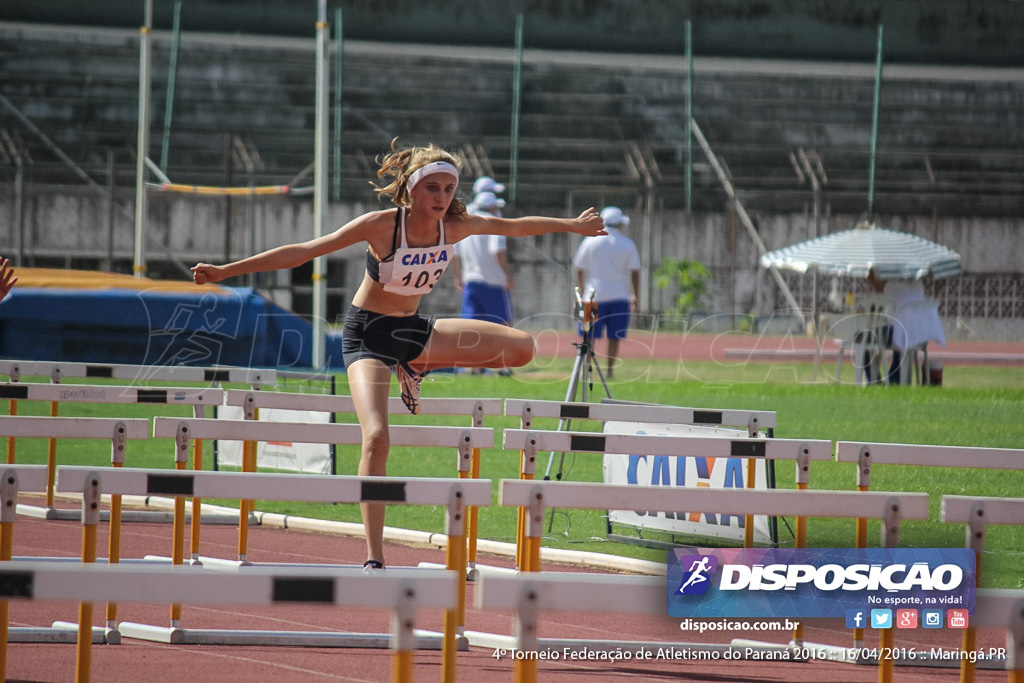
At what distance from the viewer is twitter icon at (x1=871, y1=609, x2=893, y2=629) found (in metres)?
3.22

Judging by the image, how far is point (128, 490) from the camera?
3656 millimetres

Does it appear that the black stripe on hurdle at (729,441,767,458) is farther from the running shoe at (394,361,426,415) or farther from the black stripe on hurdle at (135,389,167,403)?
the black stripe on hurdle at (135,389,167,403)

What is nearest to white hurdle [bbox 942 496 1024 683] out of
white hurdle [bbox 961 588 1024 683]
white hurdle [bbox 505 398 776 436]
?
white hurdle [bbox 961 588 1024 683]

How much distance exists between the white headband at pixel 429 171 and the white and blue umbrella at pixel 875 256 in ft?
37.2

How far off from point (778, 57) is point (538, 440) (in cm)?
2597

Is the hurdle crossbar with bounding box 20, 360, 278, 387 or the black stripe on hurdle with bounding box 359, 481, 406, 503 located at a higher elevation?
the hurdle crossbar with bounding box 20, 360, 278, 387

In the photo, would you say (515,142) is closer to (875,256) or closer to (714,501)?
(875,256)

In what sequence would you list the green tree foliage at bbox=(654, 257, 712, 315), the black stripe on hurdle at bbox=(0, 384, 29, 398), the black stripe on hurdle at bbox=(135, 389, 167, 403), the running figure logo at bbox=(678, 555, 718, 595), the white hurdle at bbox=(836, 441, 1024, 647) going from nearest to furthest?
1. the running figure logo at bbox=(678, 555, 718, 595)
2. the white hurdle at bbox=(836, 441, 1024, 647)
3. the black stripe on hurdle at bbox=(0, 384, 29, 398)
4. the black stripe on hurdle at bbox=(135, 389, 167, 403)
5. the green tree foliage at bbox=(654, 257, 712, 315)

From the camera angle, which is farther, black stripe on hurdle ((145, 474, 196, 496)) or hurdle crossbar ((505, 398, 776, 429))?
hurdle crossbar ((505, 398, 776, 429))

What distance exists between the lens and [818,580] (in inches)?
126

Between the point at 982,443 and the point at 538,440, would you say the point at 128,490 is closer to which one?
the point at 538,440

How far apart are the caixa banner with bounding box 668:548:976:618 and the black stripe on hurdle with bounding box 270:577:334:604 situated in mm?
978

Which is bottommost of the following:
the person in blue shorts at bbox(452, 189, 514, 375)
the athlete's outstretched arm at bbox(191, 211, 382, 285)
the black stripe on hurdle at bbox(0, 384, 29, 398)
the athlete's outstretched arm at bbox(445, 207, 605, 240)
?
the black stripe on hurdle at bbox(0, 384, 29, 398)

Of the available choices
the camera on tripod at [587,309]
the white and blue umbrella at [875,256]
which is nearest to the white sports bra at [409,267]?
the camera on tripod at [587,309]
